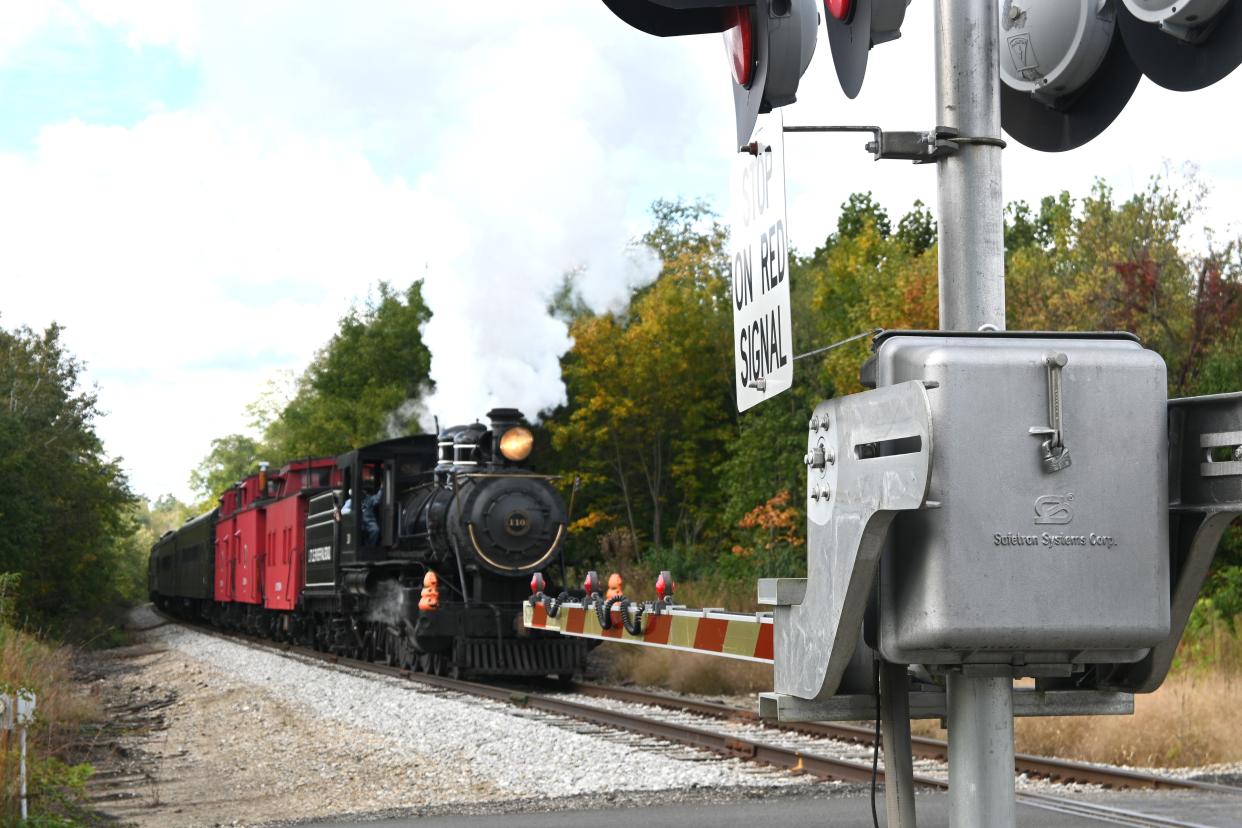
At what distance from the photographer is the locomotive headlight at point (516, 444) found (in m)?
17.6

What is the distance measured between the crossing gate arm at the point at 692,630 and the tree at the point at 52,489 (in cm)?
2504

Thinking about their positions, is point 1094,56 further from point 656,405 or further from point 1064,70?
point 656,405

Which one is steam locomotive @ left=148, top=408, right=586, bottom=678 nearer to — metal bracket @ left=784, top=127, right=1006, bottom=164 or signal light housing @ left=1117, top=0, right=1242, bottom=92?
signal light housing @ left=1117, top=0, right=1242, bottom=92

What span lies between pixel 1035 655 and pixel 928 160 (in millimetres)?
947

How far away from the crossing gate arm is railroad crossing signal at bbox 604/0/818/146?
4.07 feet

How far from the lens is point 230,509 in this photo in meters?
34.0

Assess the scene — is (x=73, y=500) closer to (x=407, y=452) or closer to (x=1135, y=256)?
(x=407, y=452)

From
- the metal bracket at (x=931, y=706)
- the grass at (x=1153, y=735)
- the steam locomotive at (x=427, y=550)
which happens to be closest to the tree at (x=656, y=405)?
the steam locomotive at (x=427, y=550)

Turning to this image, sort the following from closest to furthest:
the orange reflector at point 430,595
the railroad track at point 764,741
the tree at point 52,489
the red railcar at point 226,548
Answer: the railroad track at point 764,741 < the orange reflector at point 430,595 < the tree at point 52,489 < the red railcar at point 226,548

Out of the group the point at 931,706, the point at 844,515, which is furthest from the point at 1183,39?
the point at 931,706

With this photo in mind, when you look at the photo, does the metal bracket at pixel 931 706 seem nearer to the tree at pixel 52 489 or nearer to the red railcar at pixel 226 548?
the tree at pixel 52 489

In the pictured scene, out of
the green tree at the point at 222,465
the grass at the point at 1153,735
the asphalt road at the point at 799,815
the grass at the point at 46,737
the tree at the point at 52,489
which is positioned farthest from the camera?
the green tree at the point at 222,465

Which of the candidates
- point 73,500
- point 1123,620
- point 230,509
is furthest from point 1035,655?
point 73,500

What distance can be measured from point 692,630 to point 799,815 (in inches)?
160
